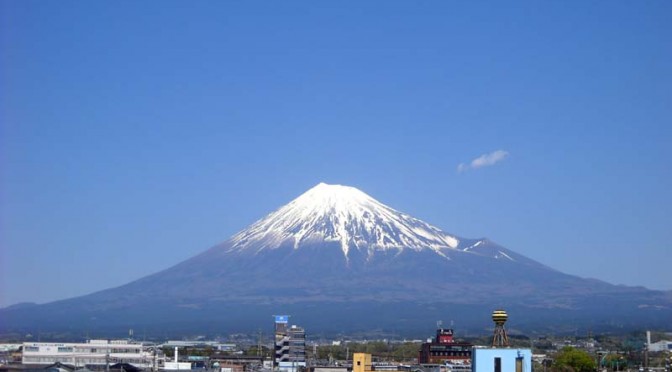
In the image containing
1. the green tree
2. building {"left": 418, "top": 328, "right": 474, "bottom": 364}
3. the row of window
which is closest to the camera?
the row of window

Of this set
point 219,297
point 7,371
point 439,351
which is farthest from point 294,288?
point 7,371

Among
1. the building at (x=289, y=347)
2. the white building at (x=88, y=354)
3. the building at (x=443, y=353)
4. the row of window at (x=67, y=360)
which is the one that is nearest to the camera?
the row of window at (x=67, y=360)

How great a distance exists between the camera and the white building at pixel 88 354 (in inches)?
2433

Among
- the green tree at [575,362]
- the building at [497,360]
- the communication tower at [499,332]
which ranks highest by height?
the communication tower at [499,332]

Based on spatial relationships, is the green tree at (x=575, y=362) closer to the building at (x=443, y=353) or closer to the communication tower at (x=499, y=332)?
the building at (x=443, y=353)

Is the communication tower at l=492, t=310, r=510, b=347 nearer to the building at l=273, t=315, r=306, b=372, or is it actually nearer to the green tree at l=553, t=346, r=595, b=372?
the green tree at l=553, t=346, r=595, b=372

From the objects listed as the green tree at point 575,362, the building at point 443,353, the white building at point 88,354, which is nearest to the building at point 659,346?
the building at point 443,353

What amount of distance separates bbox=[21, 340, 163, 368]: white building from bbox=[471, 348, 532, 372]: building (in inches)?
1459

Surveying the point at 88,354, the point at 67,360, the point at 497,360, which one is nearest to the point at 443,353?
the point at 88,354

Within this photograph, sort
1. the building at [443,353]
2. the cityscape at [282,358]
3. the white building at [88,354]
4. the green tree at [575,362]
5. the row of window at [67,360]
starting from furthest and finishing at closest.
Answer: the building at [443,353], the green tree at [575,362], the white building at [88,354], the row of window at [67,360], the cityscape at [282,358]

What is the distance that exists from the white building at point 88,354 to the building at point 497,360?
122ft

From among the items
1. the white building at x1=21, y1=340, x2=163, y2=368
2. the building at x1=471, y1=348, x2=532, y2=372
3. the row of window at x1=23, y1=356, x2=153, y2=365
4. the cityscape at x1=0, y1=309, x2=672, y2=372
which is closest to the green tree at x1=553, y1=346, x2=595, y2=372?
the cityscape at x1=0, y1=309, x2=672, y2=372

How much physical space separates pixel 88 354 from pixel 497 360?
4566 cm

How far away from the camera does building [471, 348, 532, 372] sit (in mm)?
23906
